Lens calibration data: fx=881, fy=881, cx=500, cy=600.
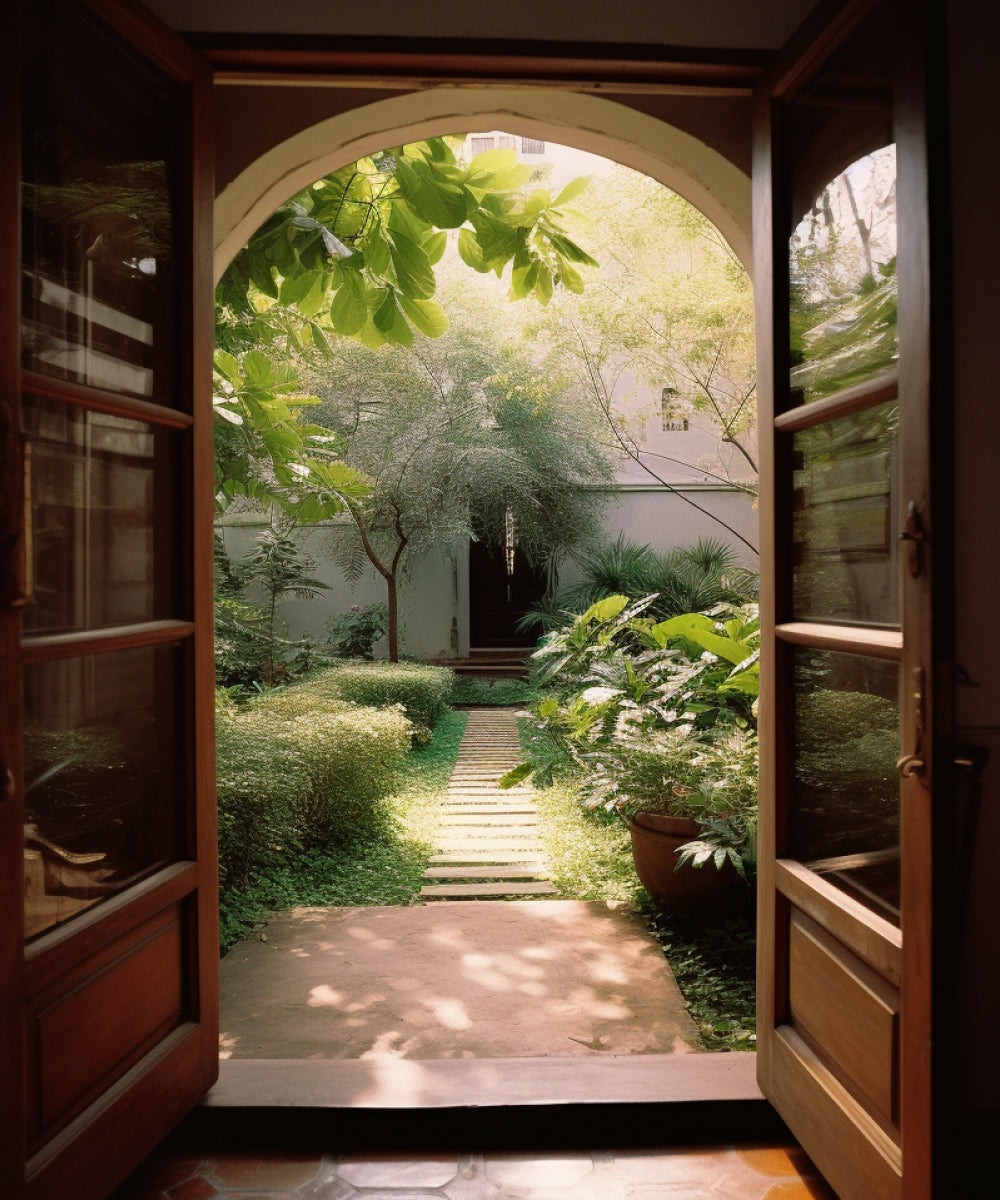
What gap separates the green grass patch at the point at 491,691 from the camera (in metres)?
10.7

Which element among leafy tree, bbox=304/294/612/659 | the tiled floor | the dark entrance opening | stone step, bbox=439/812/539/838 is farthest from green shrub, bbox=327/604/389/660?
the tiled floor

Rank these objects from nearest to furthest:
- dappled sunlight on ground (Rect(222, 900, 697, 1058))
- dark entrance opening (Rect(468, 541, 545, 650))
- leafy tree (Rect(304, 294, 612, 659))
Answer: dappled sunlight on ground (Rect(222, 900, 697, 1058)) → leafy tree (Rect(304, 294, 612, 659)) → dark entrance opening (Rect(468, 541, 545, 650))

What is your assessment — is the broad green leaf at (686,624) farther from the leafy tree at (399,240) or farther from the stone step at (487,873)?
the leafy tree at (399,240)

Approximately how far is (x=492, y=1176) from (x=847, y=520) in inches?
69.9

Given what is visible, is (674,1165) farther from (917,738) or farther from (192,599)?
(192,599)

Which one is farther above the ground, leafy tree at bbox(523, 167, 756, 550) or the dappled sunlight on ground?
leafy tree at bbox(523, 167, 756, 550)

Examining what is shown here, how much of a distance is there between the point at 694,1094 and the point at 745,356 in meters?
7.66

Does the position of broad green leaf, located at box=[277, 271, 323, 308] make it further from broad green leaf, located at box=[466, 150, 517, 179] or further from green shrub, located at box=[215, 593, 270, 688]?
green shrub, located at box=[215, 593, 270, 688]

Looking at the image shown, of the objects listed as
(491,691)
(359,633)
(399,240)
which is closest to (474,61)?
(399,240)

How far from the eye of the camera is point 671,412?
10.7 metres

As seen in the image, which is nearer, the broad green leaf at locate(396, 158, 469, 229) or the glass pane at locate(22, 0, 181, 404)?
the glass pane at locate(22, 0, 181, 404)

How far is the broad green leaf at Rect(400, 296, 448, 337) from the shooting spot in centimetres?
363

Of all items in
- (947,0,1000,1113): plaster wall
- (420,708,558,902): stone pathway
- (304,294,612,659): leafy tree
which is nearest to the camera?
(947,0,1000,1113): plaster wall

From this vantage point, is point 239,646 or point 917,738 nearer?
point 917,738
